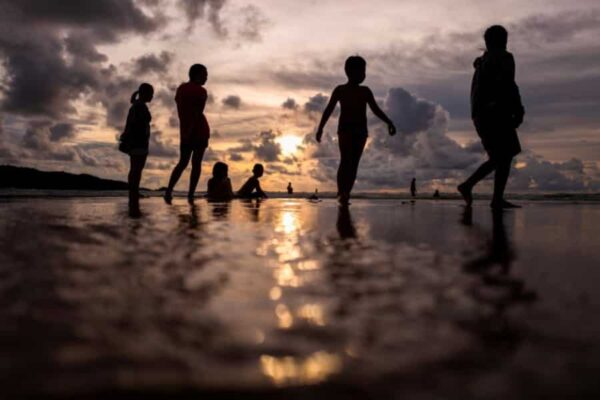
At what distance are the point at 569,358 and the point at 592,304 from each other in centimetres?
54

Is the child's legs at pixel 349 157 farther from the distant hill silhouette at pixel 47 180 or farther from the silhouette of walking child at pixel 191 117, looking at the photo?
the distant hill silhouette at pixel 47 180

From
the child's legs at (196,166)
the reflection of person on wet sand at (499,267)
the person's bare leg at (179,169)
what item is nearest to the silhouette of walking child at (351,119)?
the child's legs at (196,166)

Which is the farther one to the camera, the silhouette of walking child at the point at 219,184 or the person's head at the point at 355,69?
the silhouette of walking child at the point at 219,184

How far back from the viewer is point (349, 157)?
7.99 meters

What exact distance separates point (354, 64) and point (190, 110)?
264 cm

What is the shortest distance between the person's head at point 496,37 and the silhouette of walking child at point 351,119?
1.95m

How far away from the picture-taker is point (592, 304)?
1296 mm

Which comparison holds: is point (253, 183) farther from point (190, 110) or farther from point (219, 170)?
point (190, 110)

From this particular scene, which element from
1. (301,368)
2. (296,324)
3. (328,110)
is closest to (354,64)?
(328,110)

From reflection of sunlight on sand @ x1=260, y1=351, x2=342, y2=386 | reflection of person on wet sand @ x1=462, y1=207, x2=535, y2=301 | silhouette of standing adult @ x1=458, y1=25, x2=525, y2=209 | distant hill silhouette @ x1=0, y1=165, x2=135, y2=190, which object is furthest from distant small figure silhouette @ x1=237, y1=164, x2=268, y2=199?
distant hill silhouette @ x1=0, y1=165, x2=135, y2=190

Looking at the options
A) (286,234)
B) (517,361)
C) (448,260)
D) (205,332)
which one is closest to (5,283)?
(205,332)

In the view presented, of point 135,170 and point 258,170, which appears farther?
point 258,170

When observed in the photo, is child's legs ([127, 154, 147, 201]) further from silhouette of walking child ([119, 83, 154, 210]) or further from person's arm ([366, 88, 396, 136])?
person's arm ([366, 88, 396, 136])

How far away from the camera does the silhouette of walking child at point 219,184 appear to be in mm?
10938
